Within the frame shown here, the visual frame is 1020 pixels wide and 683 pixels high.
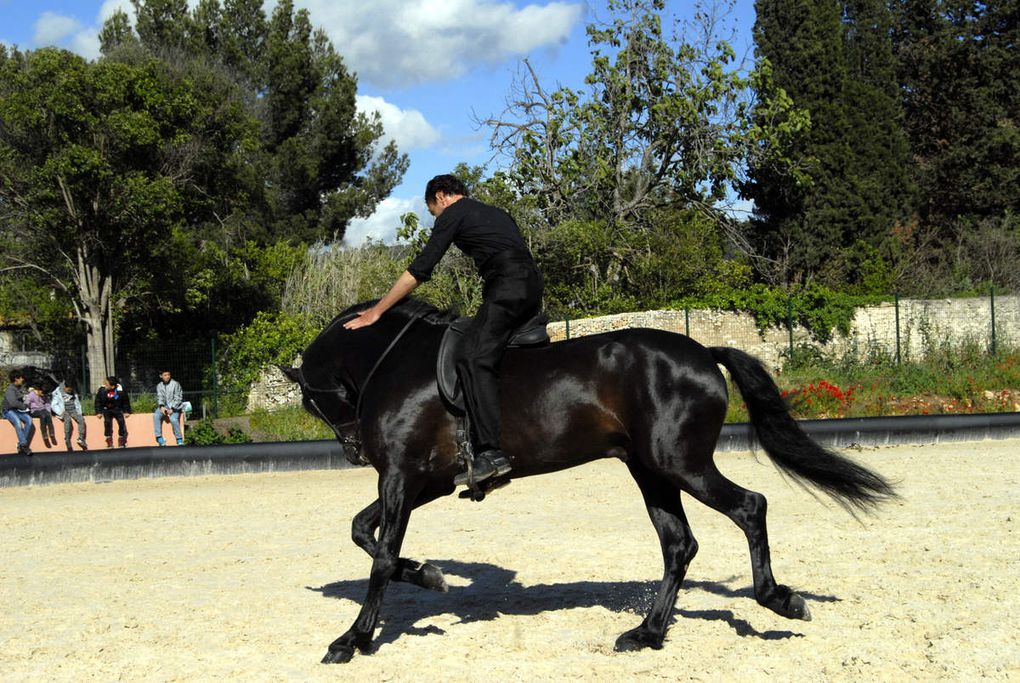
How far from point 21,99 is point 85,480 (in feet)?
46.0

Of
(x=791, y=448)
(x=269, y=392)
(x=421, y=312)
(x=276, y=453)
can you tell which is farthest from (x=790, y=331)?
(x=421, y=312)

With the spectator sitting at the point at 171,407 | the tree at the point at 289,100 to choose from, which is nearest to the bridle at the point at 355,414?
the spectator sitting at the point at 171,407

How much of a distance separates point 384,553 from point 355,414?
1.02m

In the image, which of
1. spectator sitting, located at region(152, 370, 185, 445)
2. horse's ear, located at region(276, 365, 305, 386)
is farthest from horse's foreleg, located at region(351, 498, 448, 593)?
spectator sitting, located at region(152, 370, 185, 445)

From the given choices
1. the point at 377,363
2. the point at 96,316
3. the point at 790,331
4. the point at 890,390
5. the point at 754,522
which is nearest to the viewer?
the point at 754,522

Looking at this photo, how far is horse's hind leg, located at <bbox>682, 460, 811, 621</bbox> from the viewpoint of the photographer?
19.5 feet

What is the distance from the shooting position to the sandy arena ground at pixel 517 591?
18.5ft

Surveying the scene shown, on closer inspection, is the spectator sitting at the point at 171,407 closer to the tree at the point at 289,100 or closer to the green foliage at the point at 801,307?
the green foliage at the point at 801,307

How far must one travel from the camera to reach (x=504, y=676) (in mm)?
5395

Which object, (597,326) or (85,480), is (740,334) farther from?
(85,480)

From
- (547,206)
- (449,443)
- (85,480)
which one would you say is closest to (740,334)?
(547,206)

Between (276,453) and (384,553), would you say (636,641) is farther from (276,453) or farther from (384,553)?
(276,453)

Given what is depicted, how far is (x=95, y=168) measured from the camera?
83.9 ft

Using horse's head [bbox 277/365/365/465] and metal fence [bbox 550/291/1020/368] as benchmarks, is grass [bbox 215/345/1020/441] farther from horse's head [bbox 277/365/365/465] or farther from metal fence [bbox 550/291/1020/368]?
horse's head [bbox 277/365/365/465]
